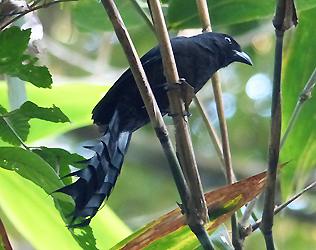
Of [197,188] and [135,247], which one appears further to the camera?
[135,247]

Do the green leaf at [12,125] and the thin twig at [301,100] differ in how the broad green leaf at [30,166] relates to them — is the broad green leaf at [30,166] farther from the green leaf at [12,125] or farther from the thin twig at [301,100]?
the thin twig at [301,100]

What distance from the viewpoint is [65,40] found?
162 centimetres

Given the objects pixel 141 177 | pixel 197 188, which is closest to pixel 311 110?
pixel 197 188

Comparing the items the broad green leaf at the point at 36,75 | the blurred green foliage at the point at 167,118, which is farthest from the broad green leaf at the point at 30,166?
the blurred green foliage at the point at 167,118

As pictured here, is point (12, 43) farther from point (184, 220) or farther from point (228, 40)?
point (228, 40)

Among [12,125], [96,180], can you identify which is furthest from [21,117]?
[96,180]

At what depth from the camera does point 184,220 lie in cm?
65

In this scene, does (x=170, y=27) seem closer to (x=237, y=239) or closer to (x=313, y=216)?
(x=237, y=239)

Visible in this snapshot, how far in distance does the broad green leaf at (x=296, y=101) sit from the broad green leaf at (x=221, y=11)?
98mm

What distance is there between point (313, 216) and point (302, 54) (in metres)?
1.04

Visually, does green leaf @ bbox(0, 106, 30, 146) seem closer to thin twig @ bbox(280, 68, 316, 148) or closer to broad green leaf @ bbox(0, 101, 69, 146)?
broad green leaf @ bbox(0, 101, 69, 146)

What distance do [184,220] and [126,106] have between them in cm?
31

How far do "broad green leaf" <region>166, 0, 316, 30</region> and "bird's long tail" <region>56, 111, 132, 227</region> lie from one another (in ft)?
1.23

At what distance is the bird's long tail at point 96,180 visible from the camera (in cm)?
62
